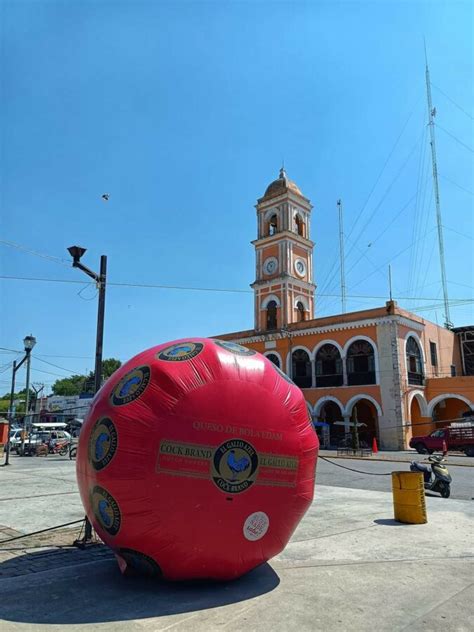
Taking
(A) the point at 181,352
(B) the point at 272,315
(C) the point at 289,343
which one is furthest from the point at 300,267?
(A) the point at 181,352

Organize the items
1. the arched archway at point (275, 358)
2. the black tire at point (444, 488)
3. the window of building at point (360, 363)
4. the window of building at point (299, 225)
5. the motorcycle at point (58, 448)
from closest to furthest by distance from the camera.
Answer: the black tire at point (444, 488) → the motorcycle at point (58, 448) → the window of building at point (360, 363) → the arched archway at point (275, 358) → the window of building at point (299, 225)

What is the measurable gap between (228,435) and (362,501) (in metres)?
7.58

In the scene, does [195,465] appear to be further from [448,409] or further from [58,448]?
[448,409]

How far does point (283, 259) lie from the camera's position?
3947 cm

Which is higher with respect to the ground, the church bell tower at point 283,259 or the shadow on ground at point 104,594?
the church bell tower at point 283,259

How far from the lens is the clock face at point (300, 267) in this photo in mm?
40500

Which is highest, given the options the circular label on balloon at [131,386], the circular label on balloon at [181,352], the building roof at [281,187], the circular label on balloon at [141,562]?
the building roof at [281,187]

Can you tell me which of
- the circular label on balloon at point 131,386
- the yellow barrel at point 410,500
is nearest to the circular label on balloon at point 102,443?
the circular label on balloon at point 131,386

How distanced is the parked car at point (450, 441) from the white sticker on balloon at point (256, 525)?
917 inches

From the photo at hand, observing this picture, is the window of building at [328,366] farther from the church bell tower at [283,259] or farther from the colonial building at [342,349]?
the church bell tower at [283,259]

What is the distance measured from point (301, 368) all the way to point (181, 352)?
107ft

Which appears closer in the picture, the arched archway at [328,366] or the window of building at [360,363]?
the window of building at [360,363]

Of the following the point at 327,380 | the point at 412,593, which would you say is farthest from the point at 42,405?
the point at 412,593

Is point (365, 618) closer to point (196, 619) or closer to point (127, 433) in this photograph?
point (196, 619)
